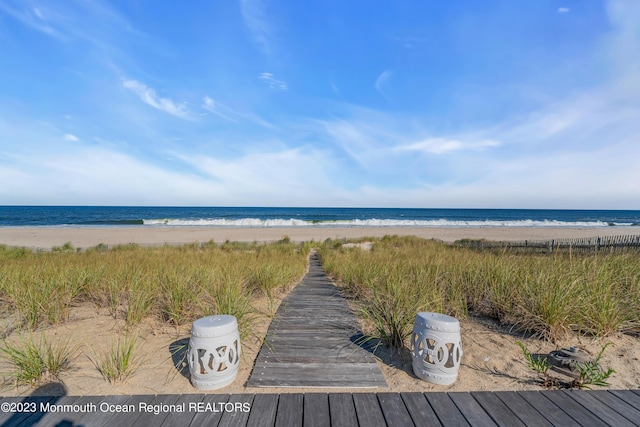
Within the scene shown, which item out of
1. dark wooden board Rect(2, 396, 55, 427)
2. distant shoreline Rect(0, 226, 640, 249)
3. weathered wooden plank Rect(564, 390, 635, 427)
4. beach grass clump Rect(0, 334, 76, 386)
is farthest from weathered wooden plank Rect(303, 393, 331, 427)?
distant shoreline Rect(0, 226, 640, 249)

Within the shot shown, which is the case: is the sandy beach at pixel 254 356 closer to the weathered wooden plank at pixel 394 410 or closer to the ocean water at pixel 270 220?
the weathered wooden plank at pixel 394 410

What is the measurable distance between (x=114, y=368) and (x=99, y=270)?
353cm

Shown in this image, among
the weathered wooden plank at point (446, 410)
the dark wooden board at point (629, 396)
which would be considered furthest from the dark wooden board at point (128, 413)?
the dark wooden board at point (629, 396)

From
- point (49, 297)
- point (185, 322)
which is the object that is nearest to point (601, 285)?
point (185, 322)

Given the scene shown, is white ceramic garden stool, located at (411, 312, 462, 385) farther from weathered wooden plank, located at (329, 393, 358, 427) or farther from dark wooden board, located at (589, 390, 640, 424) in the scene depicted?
dark wooden board, located at (589, 390, 640, 424)

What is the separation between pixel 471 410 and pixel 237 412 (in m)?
1.89

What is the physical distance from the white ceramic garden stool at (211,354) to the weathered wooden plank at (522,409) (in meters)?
2.46

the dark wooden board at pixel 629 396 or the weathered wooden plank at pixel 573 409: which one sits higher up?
the weathered wooden plank at pixel 573 409

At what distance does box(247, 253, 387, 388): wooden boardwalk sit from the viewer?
2543mm

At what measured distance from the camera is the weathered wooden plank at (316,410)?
1968mm

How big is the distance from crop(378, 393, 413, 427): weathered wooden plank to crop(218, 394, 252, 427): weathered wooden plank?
1093mm

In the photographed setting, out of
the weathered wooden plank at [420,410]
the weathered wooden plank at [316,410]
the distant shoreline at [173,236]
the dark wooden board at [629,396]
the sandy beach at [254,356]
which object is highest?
the weathered wooden plank at [316,410]

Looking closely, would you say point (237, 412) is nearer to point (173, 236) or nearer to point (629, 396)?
point (629, 396)

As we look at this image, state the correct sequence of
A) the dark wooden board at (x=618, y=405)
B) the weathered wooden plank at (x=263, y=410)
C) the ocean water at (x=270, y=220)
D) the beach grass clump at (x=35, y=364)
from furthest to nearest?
the ocean water at (x=270, y=220), the beach grass clump at (x=35, y=364), the dark wooden board at (x=618, y=405), the weathered wooden plank at (x=263, y=410)
